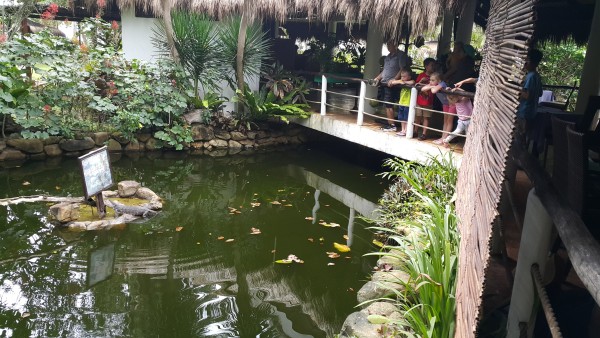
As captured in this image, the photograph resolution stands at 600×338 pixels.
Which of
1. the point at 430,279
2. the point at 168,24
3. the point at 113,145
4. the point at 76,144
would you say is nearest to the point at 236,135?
the point at 113,145

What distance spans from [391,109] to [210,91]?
405cm

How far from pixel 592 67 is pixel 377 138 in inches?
118

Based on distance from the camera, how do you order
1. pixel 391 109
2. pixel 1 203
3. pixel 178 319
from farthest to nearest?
1. pixel 391 109
2. pixel 1 203
3. pixel 178 319

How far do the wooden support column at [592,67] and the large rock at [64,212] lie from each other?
6.23 metres

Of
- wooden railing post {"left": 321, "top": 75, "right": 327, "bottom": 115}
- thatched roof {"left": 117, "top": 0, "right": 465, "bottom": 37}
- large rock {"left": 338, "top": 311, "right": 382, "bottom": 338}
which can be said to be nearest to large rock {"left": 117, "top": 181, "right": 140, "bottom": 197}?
large rock {"left": 338, "top": 311, "right": 382, "bottom": 338}

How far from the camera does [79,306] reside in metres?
3.96

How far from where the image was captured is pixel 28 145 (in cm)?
824

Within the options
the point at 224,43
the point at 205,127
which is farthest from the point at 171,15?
the point at 205,127

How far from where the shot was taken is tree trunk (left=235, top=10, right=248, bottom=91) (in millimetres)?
9414

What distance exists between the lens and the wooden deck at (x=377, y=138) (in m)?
6.56

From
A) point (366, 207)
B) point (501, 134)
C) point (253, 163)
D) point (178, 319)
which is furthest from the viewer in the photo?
point (253, 163)

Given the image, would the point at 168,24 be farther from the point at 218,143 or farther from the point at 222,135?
the point at 218,143

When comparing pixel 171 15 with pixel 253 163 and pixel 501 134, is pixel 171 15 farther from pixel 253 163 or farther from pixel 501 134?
pixel 501 134

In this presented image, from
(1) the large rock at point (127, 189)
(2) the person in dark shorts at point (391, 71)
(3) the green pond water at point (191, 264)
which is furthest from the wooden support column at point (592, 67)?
(1) the large rock at point (127, 189)
